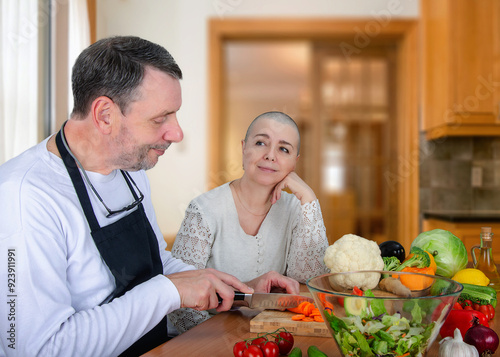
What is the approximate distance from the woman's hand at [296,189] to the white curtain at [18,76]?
157cm

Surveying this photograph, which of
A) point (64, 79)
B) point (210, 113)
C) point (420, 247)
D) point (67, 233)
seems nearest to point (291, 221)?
point (420, 247)

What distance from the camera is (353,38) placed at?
14.3ft

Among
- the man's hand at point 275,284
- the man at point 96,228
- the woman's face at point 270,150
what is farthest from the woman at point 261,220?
the man at point 96,228

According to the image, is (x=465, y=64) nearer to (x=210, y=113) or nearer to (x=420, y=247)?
(x=210, y=113)

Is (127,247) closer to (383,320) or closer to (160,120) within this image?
(160,120)

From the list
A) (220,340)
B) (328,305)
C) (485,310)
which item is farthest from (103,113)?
(485,310)

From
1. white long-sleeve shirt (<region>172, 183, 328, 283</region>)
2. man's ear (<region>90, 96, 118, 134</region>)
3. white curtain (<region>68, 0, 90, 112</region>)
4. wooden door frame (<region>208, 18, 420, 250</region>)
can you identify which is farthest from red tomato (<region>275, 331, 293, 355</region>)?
wooden door frame (<region>208, 18, 420, 250</region>)

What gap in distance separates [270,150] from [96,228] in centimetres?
83

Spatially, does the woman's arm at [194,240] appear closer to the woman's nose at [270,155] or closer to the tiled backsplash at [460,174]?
the woman's nose at [270,155]

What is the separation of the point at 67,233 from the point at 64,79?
237cm

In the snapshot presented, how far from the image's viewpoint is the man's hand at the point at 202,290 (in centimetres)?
118

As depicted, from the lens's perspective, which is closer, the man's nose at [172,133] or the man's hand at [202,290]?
the man's hand at [202,290]

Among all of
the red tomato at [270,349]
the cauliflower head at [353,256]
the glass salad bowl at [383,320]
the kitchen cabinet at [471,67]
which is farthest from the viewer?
the kitchen cabinet at [471,67]

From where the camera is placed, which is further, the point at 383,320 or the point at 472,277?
the point at 472,277
